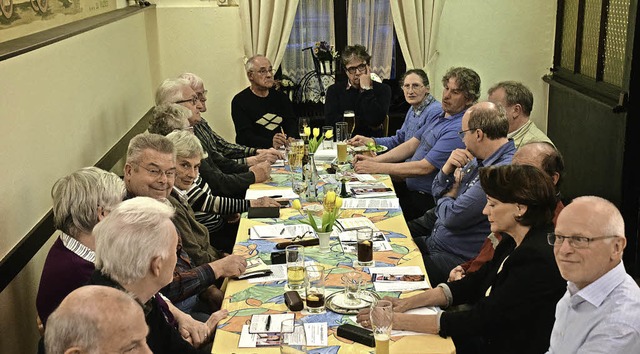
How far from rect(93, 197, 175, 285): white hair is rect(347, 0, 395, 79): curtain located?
Result: 201 inches

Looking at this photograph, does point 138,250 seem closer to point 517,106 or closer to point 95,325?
point 95,325

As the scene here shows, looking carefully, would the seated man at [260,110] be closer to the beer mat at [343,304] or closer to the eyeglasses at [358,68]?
the eyeglasses at [358,68]

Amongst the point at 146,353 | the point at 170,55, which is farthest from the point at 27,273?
the point at 170,55

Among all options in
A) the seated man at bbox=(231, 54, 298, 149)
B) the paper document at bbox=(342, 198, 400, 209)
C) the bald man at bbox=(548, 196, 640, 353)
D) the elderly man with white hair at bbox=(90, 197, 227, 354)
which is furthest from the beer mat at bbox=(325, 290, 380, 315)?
the seated man at bbox=(231, 54, 298, 149)

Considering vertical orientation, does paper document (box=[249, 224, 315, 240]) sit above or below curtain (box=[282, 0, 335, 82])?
below

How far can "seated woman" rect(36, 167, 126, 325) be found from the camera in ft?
8.74

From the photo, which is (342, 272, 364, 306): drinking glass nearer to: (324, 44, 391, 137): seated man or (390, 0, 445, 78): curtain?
(324, 44, 391, 137): seated man

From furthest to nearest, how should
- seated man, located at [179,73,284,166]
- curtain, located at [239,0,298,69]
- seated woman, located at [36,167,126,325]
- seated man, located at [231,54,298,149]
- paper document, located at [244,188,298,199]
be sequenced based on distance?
curtain, located at [239,0,298,69] < seated man, located at [231,54,298,149] < seated man, located at [179,73,284,166] < paper document, located at [244,188,298,199] < seated woman, located at [36,167,126,325]

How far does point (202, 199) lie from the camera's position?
426cm

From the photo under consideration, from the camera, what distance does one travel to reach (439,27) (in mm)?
7172

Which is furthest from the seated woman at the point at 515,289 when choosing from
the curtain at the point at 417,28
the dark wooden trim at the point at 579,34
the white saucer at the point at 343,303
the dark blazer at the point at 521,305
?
the curtain at the point at 417,28


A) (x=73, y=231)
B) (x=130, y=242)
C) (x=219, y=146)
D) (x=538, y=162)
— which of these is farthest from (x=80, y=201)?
(x=219, y=146)

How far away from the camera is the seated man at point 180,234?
10.3 ft

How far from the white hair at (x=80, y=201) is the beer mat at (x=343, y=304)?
0.95 m
